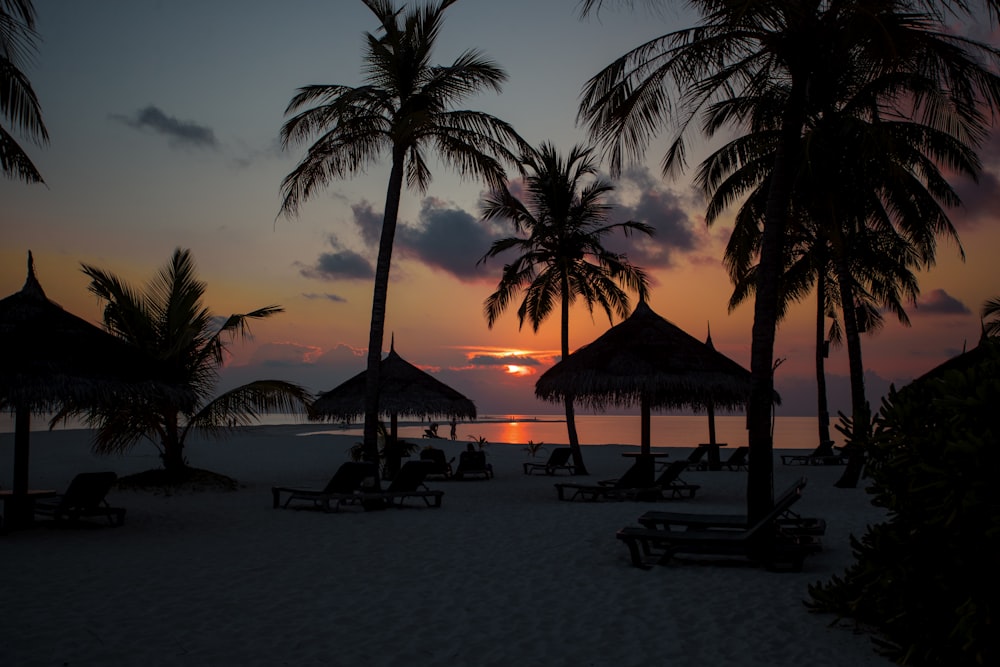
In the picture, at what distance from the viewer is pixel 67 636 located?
4930mm

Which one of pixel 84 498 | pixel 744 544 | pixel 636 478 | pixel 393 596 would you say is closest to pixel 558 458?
pixel 636 478

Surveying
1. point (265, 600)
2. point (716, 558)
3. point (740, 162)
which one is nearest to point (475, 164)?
point (740, 162)

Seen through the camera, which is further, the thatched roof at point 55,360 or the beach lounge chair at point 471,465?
the beach lounge chair at point 471,465

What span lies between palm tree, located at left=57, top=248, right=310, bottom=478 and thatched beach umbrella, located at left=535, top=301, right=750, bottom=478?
17.3 feet

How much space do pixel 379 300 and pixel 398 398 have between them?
5.20 m

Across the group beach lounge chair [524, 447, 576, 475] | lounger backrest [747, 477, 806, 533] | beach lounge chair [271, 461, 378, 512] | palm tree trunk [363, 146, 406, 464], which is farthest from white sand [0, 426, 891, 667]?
beach lounge chair [524, 447, 576, 475]

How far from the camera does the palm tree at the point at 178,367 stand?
1463 cm

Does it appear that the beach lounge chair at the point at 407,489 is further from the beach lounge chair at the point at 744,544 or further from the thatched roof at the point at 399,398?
the thatched roof at the point at 399,398

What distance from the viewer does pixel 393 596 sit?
614 cm

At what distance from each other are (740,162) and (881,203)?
472cm

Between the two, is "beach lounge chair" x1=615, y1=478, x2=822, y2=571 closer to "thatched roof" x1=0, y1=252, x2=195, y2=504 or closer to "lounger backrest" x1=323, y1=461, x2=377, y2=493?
"lounger backrest" x1=323, y1=461, x2=377, y2=493

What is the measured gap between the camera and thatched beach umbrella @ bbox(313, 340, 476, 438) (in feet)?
60.8

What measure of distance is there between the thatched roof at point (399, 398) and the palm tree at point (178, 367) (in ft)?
9.77

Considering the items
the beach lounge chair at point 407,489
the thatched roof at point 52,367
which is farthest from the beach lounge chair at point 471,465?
the thatched roof at point 52,367
